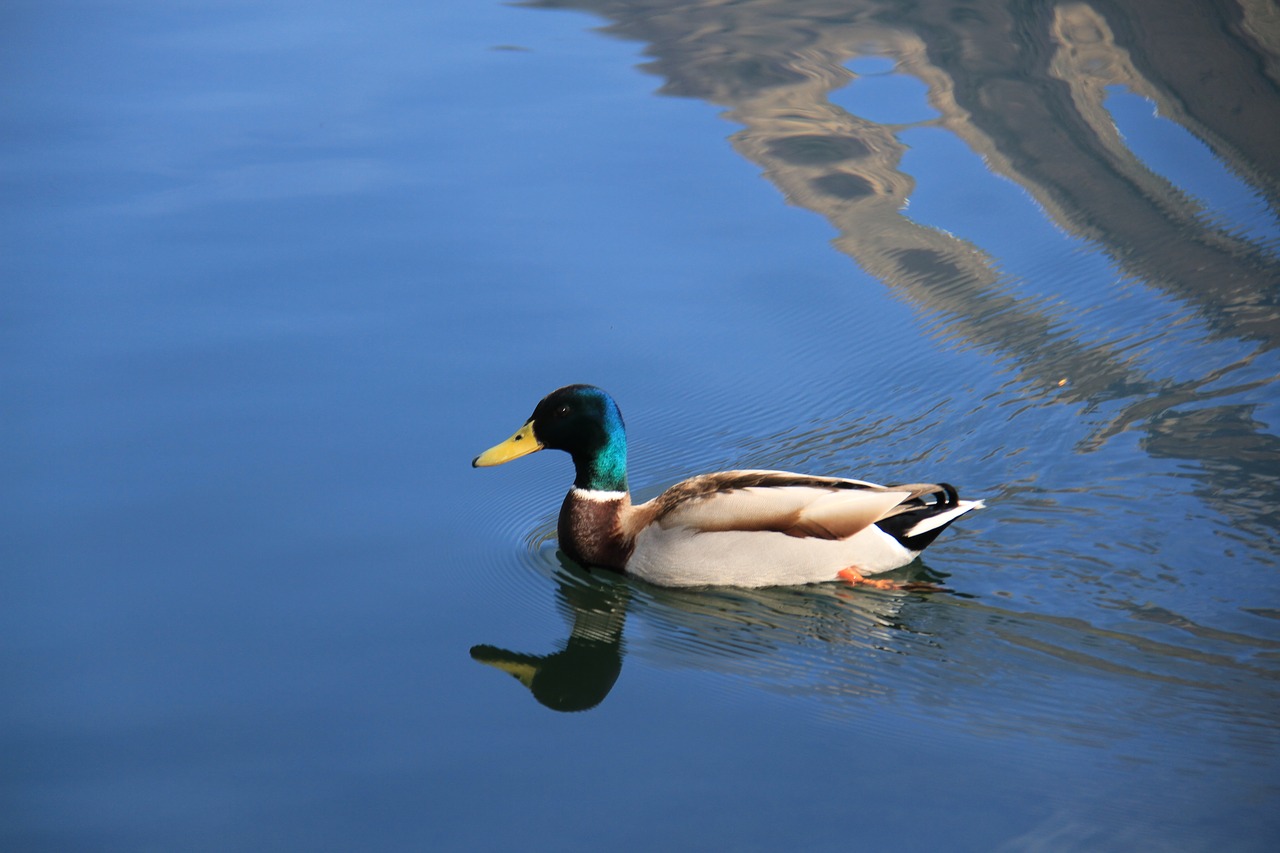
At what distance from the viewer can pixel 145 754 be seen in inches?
210

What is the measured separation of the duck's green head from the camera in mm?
6969

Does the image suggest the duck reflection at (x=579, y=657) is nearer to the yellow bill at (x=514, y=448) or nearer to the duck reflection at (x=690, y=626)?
the duck reflection at (x=690, y=626)

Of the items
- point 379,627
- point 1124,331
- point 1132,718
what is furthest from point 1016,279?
point 379,627

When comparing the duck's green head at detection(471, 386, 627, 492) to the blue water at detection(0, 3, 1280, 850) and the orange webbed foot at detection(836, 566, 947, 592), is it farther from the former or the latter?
the orange webbed foot at detection(836, 566, 947, 592)

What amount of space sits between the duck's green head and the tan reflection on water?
7.91ft

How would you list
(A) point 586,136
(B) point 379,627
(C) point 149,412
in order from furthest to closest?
1. (A) point 586,136
2. (C) point 149,412
3. (B) point 379,627

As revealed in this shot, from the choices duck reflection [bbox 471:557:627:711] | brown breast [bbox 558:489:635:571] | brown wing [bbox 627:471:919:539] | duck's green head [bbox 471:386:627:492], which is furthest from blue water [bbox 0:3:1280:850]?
duck's green head [bbox 471:386:627:492]

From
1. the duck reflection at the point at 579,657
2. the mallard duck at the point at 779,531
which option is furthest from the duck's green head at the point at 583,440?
the duck reflection at the point at 579,657

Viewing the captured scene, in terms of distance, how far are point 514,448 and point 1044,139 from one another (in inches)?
223

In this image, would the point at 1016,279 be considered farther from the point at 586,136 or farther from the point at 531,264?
the point at 586,136

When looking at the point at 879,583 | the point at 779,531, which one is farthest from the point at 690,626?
the point at 879,583

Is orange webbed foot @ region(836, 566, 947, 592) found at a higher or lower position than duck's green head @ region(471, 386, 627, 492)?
lower

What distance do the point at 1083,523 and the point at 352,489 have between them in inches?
141

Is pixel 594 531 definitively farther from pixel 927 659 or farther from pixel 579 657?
pixel 927 659
